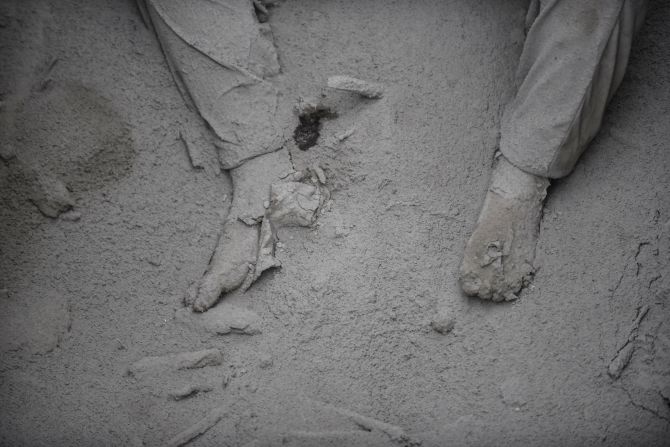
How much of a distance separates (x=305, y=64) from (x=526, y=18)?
51 cm

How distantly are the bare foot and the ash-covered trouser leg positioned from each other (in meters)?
0.04

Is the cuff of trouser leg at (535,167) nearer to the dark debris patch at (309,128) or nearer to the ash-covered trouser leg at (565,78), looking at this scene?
the ash-covered trouser leg at (565,78)

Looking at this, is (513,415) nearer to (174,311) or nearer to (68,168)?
(174,311)

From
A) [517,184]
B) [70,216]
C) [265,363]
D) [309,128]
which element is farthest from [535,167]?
[70,216]

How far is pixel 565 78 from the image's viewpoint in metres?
1.37

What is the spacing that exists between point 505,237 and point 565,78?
13.6 inches

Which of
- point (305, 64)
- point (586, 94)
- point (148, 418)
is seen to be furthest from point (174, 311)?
point (586, 94)


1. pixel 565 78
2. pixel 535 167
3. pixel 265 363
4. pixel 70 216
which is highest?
pixel 565 78

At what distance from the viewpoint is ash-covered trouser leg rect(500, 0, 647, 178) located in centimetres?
133

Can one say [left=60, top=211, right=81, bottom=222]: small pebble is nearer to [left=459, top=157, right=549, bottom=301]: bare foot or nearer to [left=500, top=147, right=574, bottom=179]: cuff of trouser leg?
[left=459, top=157, right=549, bottom=301]: bare foot

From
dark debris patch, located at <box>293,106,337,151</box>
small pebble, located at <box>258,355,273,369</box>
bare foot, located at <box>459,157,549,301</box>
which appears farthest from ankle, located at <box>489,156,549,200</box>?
small pebble, located at <box>258,355,273,369</box>

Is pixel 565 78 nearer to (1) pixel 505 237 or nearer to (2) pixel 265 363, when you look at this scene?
(1) pixel 505 237

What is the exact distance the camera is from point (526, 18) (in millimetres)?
1512

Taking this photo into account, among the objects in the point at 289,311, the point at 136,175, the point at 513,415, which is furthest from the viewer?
the point at 136,175
